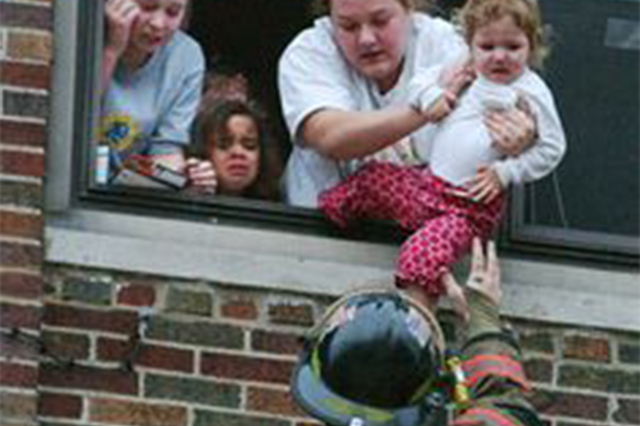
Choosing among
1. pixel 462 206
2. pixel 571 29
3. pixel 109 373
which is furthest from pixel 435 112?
pixel 109 373

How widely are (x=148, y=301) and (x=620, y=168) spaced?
1.53m

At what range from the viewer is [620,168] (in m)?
6.51

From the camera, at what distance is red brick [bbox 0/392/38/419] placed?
6207 mm

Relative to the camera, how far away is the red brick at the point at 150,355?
627 centimetres

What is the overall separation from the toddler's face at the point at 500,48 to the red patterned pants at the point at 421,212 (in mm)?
374

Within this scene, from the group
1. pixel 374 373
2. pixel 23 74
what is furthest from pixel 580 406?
pixel 23 74

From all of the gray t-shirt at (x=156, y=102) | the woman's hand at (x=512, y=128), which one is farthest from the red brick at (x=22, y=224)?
the woman's hand at (x=512, y=128)

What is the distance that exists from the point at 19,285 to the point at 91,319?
0.24m

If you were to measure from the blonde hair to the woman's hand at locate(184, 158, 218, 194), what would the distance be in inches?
35.8

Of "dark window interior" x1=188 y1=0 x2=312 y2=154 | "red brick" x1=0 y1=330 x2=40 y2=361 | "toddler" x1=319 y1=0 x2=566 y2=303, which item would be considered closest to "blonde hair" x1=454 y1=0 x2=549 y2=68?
"toddler" x1=319 y1=0 x2=566 y2=303

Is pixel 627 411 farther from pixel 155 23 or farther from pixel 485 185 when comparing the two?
pixel 155 23

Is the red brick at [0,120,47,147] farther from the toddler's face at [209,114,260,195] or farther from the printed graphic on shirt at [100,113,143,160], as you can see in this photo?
the toddler's face at [209,114,260,195]

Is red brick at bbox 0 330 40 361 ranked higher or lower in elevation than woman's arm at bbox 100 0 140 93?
lower

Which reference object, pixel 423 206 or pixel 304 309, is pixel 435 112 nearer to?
pixel 423 206
